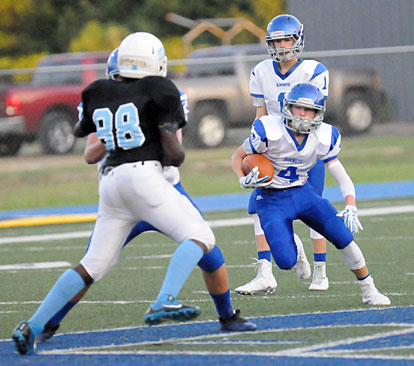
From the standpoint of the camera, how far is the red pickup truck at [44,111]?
15.7 m

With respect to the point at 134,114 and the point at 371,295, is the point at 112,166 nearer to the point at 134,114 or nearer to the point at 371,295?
the point at 134,114

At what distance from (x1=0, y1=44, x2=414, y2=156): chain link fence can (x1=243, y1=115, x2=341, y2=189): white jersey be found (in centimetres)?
913

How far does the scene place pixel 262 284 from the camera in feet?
23.7

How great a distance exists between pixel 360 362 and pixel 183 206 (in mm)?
1208

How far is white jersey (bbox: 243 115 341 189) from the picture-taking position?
649 cm

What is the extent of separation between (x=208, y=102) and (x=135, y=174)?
11.5 metres

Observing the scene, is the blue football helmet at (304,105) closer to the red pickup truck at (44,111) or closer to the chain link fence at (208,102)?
the chain link fence at (208,102)

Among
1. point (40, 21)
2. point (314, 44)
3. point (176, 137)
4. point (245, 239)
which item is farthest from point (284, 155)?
point (40, 21)

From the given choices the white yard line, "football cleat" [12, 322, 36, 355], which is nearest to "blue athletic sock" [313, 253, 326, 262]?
"football cleat" [12, 322, 36, 355]

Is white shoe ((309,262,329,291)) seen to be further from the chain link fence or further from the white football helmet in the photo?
the chain link fence

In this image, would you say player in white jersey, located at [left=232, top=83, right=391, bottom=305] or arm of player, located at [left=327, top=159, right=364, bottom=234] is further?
player in white jersey, located at [left=232, top=83, right=391, bottom=305]

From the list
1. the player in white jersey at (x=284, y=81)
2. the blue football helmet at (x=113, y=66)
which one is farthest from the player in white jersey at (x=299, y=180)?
the blue football helmet at (x=113, y=66)

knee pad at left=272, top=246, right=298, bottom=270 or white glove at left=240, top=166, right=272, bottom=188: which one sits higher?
white glove at left=240, top=166, right=272, bottom=188

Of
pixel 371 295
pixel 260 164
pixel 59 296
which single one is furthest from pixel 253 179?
pixel 59 296
